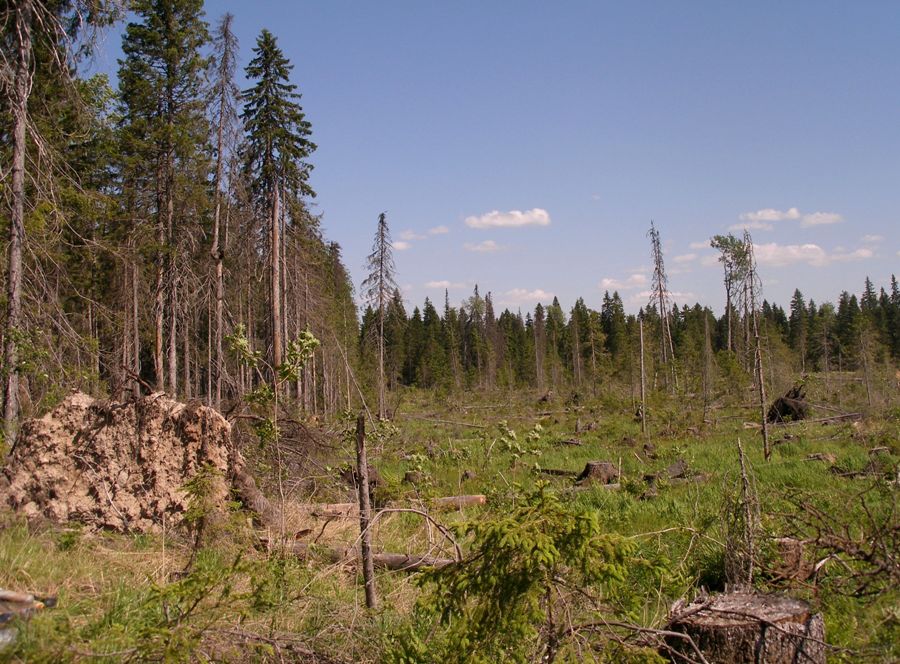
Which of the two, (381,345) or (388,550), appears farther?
(381,345)

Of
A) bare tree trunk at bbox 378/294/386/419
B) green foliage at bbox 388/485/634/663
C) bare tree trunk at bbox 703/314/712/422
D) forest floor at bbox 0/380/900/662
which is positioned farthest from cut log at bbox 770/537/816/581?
bare tree trunk at bbox 378/294/386/419

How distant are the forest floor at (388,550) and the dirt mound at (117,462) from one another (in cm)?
39

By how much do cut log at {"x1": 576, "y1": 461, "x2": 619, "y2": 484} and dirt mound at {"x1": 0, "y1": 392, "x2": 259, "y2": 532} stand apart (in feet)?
24.1

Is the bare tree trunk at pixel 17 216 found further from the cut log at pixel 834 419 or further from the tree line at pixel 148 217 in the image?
the cut log at pixel 834 419

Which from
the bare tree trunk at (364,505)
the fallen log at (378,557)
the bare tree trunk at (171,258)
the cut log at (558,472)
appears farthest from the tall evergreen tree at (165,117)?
the bare tree trunk at (364,505)

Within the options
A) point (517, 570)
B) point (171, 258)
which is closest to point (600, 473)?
point (517, 570)

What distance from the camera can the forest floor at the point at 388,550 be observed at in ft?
10.3

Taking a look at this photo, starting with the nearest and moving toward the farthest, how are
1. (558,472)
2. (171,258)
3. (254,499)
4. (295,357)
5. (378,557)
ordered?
(295,357) → (378,557) → (254,499) → (558,472) → (171,258)

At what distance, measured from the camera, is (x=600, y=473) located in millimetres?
12695

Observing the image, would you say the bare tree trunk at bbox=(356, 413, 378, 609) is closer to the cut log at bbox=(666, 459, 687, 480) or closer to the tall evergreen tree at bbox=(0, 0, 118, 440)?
the tall evergreen tree at bbox=(0, 0, 118, 440)

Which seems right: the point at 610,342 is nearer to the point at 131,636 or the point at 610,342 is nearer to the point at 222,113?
the point at 222,113

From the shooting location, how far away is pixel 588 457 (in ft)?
53.4

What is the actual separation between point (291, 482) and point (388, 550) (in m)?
2.09

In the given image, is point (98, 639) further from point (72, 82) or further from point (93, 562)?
point (72, 82)
